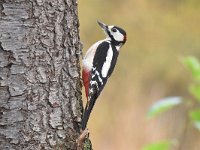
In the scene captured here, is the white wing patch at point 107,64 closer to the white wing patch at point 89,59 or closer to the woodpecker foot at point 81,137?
the white wing patch at point 89,59

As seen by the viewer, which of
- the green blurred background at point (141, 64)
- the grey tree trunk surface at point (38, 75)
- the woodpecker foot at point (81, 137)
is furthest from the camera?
the green blurred background at point (141, 64)

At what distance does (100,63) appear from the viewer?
12.3ft

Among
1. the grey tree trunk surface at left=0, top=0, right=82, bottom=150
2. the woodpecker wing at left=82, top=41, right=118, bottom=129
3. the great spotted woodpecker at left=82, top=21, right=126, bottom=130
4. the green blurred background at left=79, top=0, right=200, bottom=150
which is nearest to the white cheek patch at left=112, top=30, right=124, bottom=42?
the great spotted woodpecker at left=82, top=21, right=126, bottom=130

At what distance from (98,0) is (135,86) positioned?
1923 millimetres

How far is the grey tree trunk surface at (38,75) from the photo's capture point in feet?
8.98

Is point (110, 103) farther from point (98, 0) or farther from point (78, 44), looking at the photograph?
point (78, 44)

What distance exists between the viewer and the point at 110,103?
8.09m

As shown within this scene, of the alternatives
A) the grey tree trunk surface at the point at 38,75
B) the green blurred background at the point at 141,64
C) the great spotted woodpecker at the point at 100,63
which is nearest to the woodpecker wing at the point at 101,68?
the great spotted woodpecker at the point at 100,63

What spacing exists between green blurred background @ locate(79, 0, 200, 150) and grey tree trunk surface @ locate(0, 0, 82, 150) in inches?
163

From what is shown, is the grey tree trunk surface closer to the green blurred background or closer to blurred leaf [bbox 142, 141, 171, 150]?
blurred leaf [bbox 142, 141, 171, 150]

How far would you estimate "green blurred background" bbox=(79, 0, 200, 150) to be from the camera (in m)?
7.22

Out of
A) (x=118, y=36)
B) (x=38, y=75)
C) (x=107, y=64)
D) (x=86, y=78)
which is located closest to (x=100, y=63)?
(x=107, y=64)

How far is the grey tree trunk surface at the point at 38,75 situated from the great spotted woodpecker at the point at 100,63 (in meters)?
0.21

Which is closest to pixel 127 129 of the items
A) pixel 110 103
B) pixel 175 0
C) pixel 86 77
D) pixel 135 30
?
pixel 110 103
